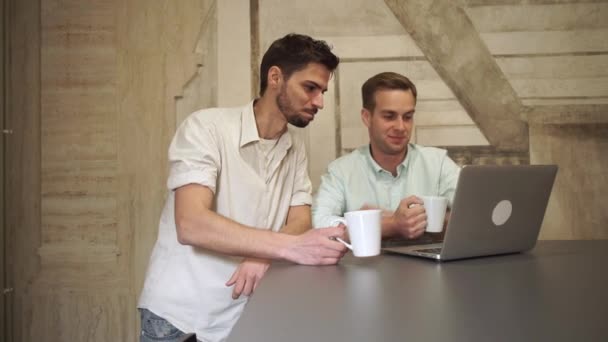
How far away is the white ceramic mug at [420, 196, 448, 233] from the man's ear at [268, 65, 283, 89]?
61 cm

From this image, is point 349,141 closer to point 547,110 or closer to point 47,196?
point 547,110

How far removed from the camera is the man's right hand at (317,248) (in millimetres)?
1021

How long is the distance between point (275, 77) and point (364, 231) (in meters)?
0.74

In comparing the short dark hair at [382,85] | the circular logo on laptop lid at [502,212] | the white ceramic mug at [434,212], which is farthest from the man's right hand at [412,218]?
the short dark hair at [382,85]

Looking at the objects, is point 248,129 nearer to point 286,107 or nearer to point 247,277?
point 286,107

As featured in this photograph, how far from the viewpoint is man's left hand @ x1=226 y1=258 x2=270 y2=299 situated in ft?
3.79

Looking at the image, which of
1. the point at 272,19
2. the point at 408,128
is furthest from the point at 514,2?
the point at 272,19

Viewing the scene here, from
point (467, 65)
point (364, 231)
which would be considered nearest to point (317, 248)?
point (364, 231)

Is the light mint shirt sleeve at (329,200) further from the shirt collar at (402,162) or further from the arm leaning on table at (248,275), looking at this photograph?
the arm leaning on table at (248,275)

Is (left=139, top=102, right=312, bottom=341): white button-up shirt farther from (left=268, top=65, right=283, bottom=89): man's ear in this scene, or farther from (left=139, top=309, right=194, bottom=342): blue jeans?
(left=268, top=65, right=283, bottom=89): man's ear

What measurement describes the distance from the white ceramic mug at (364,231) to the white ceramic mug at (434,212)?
0.29 metres

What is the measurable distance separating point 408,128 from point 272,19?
0.83 m

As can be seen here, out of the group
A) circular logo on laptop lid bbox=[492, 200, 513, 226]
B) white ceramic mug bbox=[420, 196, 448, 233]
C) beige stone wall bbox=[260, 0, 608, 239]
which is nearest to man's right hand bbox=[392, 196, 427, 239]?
white ceramic mug bbox=[420, 196, 448, 233]

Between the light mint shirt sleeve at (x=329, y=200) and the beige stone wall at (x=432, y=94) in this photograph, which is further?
the beige stone wall at (x=432, y=94)
